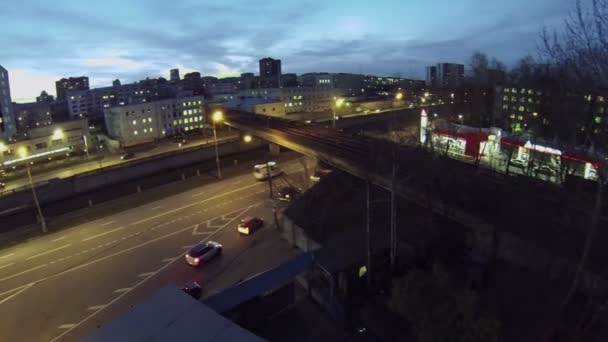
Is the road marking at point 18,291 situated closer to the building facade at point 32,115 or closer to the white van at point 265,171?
the white van at point 265,171

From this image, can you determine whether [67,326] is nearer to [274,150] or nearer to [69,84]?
[274,150]

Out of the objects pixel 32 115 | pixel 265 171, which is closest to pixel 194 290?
pixel 265 171

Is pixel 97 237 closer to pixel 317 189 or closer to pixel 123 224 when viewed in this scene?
pixel 123 224

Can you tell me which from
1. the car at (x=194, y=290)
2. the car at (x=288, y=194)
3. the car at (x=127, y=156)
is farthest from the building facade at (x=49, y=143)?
the car at (x=194, y=290)

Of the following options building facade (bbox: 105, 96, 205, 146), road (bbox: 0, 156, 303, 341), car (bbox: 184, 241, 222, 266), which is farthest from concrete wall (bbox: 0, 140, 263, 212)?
car (bbox: 184, 241, 222, 266)

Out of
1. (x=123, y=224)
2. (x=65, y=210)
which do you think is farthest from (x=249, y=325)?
(x=65, y=210)
